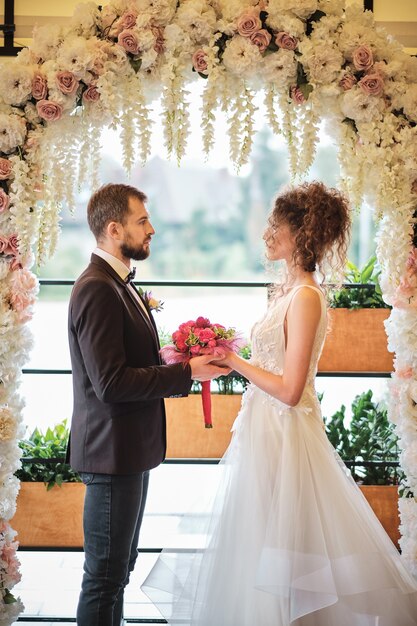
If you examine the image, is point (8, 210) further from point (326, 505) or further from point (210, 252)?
point (210, 252)

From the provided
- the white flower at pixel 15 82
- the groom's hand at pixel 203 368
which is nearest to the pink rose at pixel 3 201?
the white flower at pixel 15 82

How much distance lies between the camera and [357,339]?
397 centimetres

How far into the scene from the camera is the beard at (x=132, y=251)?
2818mm

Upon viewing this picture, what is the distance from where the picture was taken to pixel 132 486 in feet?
8.75

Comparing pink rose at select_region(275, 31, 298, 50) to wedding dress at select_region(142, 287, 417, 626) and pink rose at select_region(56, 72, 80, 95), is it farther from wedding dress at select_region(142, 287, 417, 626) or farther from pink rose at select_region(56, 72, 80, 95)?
wedding dress at select_region(142, 287, 417, 626)

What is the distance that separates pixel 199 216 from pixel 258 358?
9.80ft

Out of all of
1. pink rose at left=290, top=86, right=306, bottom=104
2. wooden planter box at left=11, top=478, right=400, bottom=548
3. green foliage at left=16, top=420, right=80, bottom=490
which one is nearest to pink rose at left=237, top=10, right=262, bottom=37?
pink rose at left=290, top=86, right=306, bottom=104

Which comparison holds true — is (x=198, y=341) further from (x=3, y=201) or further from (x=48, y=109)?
(x=48, y=109)

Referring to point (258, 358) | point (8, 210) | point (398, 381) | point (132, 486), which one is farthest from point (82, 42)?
point (398, 381)

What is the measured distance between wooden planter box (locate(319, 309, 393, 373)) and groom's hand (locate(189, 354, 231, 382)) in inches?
47.9

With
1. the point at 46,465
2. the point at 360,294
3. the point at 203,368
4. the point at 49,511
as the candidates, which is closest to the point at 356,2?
the point at 360,294

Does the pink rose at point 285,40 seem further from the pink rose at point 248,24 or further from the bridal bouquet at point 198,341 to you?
the bridal bouquet at point 198,341

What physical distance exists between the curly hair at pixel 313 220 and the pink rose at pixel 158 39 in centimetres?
84

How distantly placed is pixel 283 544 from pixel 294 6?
2149 mm
